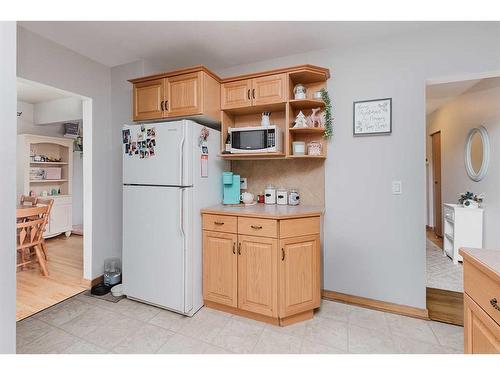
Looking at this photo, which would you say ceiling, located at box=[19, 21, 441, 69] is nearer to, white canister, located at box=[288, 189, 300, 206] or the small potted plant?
white canister, located at box=[288, 189, 300, 206]

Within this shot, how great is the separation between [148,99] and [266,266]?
76.9 inches

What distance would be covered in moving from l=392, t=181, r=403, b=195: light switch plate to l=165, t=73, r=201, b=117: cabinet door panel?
188 cm

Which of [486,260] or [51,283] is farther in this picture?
[51,283]

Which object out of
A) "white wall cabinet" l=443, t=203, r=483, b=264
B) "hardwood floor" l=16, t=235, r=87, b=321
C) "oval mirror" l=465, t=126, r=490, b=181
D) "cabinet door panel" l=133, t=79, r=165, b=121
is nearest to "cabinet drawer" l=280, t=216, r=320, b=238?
"cabinet door panel" l=133, t=79, r=165, b=121

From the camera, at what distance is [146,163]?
7.19 ft

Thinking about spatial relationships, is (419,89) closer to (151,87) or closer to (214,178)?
(214,178)

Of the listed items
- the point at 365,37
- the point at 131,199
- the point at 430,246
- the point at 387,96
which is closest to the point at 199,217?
the point at 131,199

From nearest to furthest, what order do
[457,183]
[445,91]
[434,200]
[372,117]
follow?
[372,117] < [445,91] < [457,183] < [434,200]

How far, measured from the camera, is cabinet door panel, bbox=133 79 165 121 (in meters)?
2.38

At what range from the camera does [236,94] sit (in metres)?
2.41

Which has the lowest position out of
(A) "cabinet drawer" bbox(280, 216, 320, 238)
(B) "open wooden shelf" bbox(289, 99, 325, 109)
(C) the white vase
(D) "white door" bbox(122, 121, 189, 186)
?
(A) "cabinet drawer" bbox(280, 216, 320, 238)

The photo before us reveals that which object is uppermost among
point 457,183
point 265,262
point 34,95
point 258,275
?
point 34,95

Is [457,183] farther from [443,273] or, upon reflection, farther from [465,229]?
[443,273]

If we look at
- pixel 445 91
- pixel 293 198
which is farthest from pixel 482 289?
pixel 445 91
